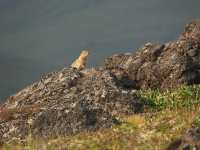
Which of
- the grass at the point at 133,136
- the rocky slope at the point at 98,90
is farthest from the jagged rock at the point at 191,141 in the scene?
the rocky slope at the point at 98,90

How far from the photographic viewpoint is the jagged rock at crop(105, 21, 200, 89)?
217 ft

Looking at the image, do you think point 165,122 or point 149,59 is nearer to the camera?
point 165,122

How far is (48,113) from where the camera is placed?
44.3 metres

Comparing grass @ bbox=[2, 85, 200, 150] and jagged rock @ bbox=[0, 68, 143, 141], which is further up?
jagged rock @ bbox=[0, 68, 143, 141]

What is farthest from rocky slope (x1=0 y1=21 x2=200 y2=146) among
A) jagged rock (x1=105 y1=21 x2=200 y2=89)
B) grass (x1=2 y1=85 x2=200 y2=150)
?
grass (x1=2 y1=85 x2=200 y2=150)

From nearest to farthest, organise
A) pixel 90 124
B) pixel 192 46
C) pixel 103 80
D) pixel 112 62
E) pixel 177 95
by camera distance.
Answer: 1. pixel 90 124
2. pixel 177 95
3. pixel 103 80
4. pixel 192 46
5. pixel 112 62

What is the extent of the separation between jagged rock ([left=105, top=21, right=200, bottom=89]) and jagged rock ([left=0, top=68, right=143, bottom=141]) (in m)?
5.97

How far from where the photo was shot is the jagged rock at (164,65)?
66125mm

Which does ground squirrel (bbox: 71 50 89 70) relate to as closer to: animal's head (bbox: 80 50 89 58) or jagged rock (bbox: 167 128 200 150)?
animal's head (bbox: 80 50 89 58)

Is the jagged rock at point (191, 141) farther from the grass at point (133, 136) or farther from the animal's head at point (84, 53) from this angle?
the animal's head at point (84, 53)

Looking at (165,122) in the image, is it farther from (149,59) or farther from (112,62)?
(112,62)

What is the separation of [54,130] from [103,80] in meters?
19.2

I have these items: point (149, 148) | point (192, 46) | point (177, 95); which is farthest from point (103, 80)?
point (149, 148)

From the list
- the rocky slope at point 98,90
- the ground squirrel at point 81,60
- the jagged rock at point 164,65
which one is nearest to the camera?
the rocky slope at point 98,90
